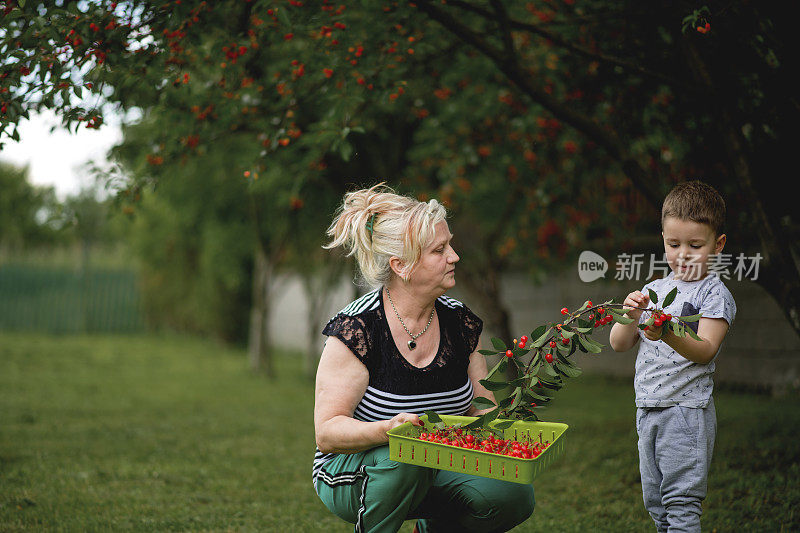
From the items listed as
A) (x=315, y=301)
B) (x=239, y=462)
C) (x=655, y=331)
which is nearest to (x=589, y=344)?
(x=655, y=331)

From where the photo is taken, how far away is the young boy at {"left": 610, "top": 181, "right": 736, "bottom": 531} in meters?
2.66

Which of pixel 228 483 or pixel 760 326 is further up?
pixel 760 326

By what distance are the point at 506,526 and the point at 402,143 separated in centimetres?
673

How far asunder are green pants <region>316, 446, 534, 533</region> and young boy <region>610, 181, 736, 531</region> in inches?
20.5

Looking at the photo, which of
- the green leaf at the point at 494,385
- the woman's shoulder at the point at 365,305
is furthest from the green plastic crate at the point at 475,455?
the woman's shoulder at the point at 365,305

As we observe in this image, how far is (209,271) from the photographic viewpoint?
14727 mm

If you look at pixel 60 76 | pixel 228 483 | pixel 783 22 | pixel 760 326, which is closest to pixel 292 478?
pixel 228 483

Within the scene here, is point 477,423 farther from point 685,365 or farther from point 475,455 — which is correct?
point 685,365

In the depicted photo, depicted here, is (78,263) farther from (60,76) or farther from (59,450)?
(60,76)

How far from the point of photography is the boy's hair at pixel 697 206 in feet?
8.70

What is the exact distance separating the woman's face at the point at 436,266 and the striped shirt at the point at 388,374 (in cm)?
22

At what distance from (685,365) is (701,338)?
0.55ft

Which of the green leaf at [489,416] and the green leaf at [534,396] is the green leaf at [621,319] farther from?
the green leaf at [489,416]

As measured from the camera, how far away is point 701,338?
2604 millimetres
